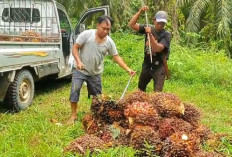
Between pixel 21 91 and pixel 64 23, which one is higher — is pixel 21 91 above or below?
below

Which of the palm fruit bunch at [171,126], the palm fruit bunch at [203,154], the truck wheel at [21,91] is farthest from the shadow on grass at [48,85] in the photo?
the palm fruit bunch at [203,154]

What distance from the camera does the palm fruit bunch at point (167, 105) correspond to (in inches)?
170

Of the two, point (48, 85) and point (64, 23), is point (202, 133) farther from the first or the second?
point (64, 23)

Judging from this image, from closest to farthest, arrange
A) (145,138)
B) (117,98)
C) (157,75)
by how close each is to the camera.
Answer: (145,138) → (117,98) → (157,75)

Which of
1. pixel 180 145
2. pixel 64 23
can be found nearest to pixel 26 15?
pixel 64 23

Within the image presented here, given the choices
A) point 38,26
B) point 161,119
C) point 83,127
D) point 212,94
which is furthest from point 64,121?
point 212,94

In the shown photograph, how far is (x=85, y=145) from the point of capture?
3863mm

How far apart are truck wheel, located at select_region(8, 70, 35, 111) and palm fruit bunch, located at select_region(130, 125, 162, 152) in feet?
9.06

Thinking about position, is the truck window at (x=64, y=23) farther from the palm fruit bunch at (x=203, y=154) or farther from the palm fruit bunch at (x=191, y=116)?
the palm fruit bunch at (x=203, y=154)

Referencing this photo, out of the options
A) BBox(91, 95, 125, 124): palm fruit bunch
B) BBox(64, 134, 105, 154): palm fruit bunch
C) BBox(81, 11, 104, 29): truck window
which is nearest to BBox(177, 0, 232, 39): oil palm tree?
BBox(81, 11, 104, 29): truck window

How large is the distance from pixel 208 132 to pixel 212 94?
4249 mm

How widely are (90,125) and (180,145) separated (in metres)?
1.23

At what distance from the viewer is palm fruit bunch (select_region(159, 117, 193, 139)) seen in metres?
4.01

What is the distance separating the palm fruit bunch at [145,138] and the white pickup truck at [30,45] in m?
2.54
